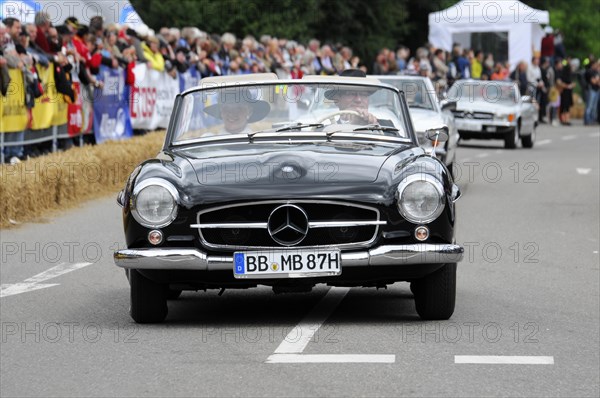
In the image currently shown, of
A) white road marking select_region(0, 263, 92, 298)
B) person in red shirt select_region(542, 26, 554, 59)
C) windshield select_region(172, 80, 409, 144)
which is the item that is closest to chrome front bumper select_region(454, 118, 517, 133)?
person in red shirt select_region(542, 26, 554, 59)

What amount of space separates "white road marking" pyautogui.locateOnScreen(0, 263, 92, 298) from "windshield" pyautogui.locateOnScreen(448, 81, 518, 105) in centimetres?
2028

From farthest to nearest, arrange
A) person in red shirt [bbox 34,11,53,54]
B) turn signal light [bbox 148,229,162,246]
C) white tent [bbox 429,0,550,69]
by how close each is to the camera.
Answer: white tent [bbox 429,0,550,69]
person in red shirt [bbox 34,11,53,54]
turn signal light [bbox 148,229,162,246]

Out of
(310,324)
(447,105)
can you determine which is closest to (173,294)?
(310,324)

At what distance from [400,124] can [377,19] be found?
47.7m

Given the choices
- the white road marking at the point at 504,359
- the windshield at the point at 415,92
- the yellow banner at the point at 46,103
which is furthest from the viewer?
the windshield at the point at 415,92

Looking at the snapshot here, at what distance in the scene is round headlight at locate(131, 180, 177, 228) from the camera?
8.30 meters

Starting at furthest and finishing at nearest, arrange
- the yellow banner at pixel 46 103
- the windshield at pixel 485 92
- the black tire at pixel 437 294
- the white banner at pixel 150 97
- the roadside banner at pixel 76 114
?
the windshield at pixel 485 92
the white banner at pixel 150 97
the roadside banner at pixel 76 114
the yellow banner at pixel 46 103
the black tire at pixel 437 294

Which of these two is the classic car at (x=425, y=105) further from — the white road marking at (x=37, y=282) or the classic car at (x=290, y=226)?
the classic car at (x=290, y=226)

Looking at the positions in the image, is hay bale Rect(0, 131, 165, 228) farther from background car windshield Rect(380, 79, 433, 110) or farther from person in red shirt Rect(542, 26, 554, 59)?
person in red shirt Rect(542, 26, 554, 59)

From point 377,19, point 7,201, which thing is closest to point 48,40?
point 7,201

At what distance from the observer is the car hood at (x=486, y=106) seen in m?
31.1

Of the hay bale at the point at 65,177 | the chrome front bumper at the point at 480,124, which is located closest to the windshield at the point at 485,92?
the chrome front bumper at the point at 480,124

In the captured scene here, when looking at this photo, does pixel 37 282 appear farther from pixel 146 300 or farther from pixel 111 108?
pixel 111 108

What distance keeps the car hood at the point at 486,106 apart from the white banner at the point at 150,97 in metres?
6.64
